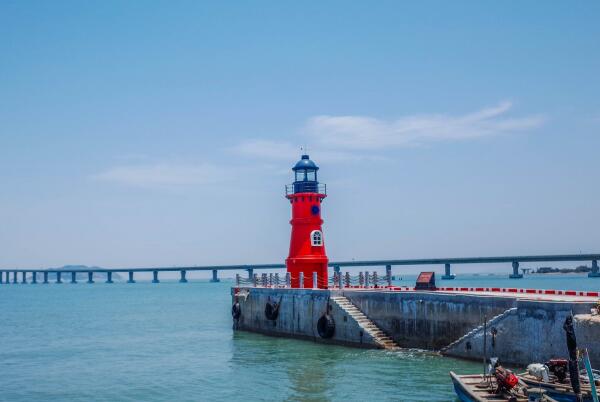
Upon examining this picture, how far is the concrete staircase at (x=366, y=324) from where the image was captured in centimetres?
3444

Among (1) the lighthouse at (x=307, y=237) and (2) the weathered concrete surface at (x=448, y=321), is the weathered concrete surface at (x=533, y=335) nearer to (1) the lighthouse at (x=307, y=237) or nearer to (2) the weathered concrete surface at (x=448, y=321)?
(2) the weathered concrete surface at (x=448, y=321)

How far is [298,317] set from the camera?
41312mm

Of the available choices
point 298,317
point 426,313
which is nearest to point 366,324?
point 426,313

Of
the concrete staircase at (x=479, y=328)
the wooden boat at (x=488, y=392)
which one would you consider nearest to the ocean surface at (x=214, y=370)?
the concrete staircase at (x=479, y=328)

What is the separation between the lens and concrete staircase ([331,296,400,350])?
34.4 metres

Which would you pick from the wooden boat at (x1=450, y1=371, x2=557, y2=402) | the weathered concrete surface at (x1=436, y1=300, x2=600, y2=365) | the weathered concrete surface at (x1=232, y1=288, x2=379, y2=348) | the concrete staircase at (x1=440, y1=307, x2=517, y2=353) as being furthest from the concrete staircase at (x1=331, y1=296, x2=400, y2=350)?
the wooden boat at (x1=450, y1=371, x2=557, y2=402)

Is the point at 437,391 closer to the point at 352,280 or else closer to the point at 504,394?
the point at 504,394

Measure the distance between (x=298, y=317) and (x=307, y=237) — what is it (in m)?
6.22

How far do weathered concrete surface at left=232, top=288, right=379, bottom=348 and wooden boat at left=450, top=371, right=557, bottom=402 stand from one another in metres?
13.1

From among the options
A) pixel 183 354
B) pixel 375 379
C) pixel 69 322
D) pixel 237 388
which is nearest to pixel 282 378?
pixel 237 388

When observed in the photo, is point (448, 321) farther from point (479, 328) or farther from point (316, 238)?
point (316, 238)

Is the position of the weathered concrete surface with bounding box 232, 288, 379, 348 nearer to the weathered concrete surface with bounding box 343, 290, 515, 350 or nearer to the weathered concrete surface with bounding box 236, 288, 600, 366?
the weathered concrete surface with bounding box 236, 288, 600, 366

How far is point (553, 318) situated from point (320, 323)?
15.6m

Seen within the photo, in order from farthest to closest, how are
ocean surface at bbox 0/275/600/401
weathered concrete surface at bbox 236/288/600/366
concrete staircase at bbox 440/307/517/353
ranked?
concrete staircase at bbox 440/307/517/353 < ocean surface at bbox 0/275/600/401 < weathered concrete surface at bbox 236/288/600/366
